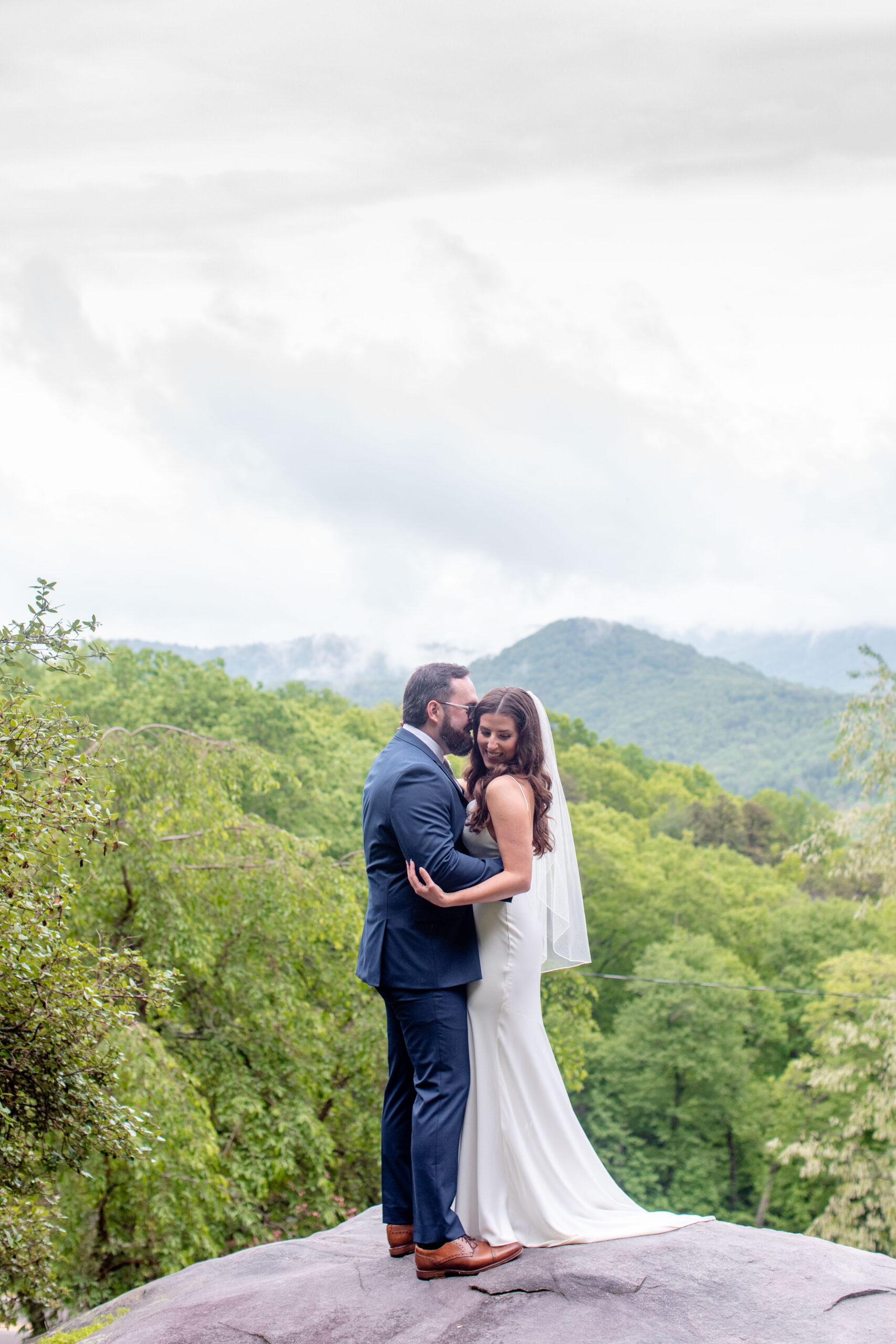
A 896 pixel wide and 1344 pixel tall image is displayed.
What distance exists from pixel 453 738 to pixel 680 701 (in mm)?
133735

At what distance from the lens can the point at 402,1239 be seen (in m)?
4.52

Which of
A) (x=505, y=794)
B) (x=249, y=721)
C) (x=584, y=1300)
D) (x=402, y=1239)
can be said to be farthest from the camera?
(x=249, y=721)

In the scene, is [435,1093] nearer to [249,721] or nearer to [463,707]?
[463,707]

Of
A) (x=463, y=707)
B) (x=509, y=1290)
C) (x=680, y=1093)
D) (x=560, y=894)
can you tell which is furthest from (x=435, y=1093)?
(x=680, y=1093)

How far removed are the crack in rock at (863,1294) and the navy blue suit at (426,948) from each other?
1.34 metres

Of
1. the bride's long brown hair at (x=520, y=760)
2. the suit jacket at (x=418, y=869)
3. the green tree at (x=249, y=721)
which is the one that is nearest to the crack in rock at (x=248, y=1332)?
the suit jacket at (x=418, y=869)

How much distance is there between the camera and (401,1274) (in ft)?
14.2

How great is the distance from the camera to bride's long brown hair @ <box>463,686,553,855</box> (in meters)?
4.28

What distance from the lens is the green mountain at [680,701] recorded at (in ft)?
351

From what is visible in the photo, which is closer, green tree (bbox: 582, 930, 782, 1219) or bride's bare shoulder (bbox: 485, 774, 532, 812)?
bride's bare shoulder (bbox: 485, 774, 532, 812)

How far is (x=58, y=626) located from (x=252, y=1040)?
7178mm

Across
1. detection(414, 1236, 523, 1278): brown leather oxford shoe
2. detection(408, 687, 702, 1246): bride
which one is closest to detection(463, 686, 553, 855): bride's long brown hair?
detection(408, 687, 702, 1246): bride

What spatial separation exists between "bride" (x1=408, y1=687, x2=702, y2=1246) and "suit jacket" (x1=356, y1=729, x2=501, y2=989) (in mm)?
116

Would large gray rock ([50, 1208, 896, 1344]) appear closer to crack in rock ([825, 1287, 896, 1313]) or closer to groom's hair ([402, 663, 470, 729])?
crack in rock ([825, 1287, 896, 1313])
